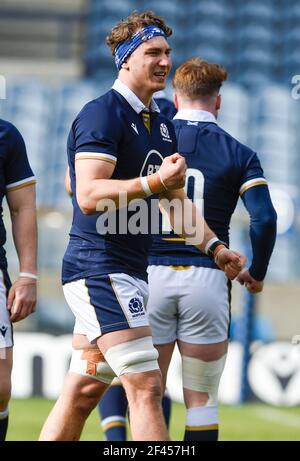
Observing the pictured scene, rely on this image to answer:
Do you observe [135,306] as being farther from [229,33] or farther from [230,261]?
[229,33]

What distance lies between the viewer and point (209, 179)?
214 inches

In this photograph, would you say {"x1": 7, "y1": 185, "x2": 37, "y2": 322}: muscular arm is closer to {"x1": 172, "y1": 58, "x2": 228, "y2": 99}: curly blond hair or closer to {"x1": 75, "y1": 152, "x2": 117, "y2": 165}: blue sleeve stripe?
{"x1": 75, "y1": 152, "x2": 117, "y2": 165}: blue sleeve stripe

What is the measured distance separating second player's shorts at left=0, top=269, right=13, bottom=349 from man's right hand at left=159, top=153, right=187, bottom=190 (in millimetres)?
1011

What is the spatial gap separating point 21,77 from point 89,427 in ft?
36.9

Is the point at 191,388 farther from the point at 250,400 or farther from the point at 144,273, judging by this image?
the point at 250,400

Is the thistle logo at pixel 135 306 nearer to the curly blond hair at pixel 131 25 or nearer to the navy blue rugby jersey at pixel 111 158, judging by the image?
the navy blue rugby jersey at pixel 111 158

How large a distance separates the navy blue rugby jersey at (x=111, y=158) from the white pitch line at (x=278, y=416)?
450cm

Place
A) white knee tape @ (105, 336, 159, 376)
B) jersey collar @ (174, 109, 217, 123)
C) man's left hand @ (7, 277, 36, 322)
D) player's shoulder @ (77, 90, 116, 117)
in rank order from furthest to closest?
1. jersey collar @ (174, 109, 217, 123)
2. man's left hand @ (7, 277, 36, 322)
3. player's shoulder @ (77, 90, 116, 117)
4. white knee tape @ (105, 336, 159, 376)

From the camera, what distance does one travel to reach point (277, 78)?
61.8ft

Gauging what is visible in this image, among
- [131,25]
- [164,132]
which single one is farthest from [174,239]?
[131,25]

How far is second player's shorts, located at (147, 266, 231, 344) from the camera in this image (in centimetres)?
538

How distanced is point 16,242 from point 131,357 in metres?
0.94

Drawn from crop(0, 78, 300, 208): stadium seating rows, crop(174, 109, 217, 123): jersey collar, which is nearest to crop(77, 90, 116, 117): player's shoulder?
crop(174, 109, 217, 123): jersey collar

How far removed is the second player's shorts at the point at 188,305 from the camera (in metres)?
5.38
